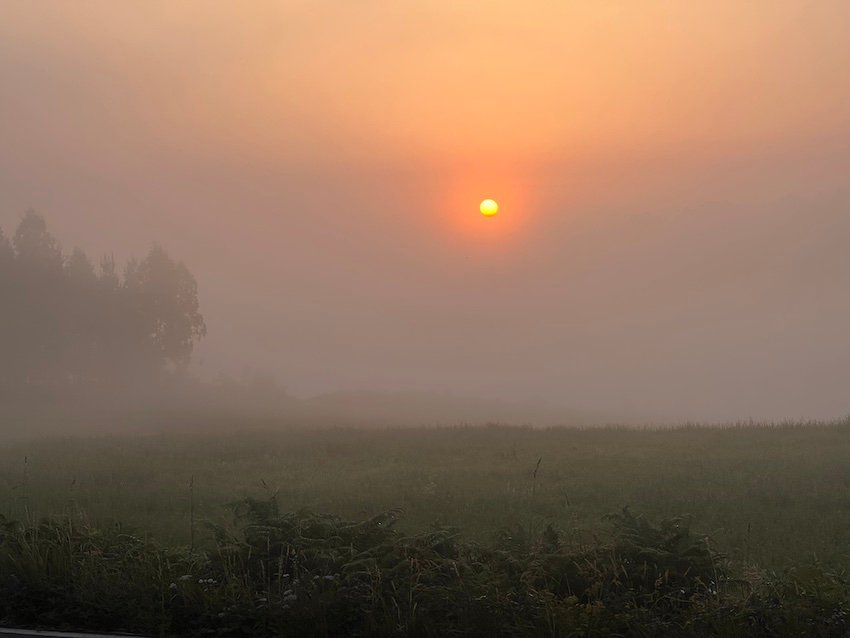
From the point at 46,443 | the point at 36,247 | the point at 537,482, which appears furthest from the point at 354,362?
the point at 537,482

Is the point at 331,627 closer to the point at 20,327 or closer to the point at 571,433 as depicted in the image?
the point at 571,433

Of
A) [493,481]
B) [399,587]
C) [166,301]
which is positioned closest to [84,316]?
[166,301]

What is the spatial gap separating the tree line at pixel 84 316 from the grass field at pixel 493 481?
32516mm

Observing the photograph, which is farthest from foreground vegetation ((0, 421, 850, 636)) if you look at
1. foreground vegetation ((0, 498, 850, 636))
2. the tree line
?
the tree line

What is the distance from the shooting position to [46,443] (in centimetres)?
3180

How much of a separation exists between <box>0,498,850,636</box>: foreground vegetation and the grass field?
170 cm

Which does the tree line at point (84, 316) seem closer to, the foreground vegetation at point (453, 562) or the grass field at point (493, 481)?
the grass field at point (493, 481)

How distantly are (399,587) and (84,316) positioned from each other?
62.9 m

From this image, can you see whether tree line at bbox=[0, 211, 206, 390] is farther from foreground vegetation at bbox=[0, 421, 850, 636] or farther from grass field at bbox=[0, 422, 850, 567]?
foreground vegetation at bbox=[0, 421, 850, 636]

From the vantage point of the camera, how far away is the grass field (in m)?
12.7

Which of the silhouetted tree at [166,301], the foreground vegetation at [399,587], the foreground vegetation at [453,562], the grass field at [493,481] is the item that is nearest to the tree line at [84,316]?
the silhouetted tree at [166,301]

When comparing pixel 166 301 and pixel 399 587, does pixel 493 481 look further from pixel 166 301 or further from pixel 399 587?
pixel 166 301

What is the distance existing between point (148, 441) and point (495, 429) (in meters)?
14.9

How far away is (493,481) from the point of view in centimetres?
1800
